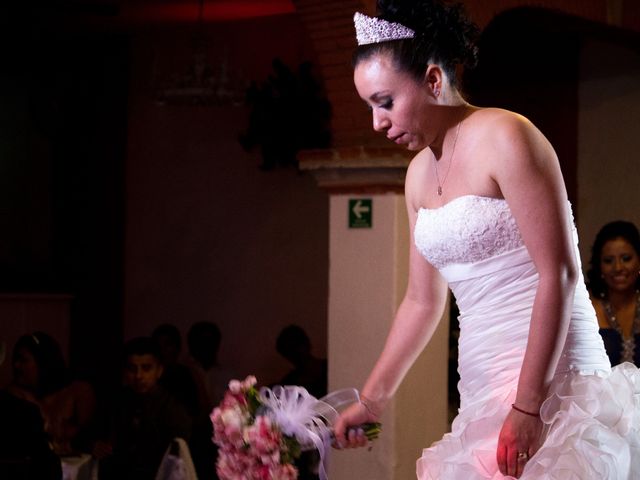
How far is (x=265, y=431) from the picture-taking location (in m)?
2.48

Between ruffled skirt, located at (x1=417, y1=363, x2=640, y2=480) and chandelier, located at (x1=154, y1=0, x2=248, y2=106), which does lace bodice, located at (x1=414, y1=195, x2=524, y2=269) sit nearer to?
ruffled skirt, located at (x1=417, y1=363, x2=640, y2=480)

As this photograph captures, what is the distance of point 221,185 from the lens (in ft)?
31.9

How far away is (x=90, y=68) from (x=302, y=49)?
7.45 feet

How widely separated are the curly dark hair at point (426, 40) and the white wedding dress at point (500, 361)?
0.30 metres

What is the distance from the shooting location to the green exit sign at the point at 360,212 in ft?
19.2

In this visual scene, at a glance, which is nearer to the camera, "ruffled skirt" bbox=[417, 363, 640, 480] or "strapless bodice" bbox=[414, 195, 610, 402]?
"ruffled skirt" bbox=[417, 363, 640, 480]

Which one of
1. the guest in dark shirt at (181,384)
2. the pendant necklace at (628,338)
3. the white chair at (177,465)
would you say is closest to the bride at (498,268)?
the pendant necklace at (628,338)

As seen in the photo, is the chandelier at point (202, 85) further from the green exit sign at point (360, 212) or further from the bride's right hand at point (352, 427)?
the bride's right hand at point (352, 427)

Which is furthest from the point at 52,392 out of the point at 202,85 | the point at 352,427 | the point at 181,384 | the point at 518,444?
the point at 518,444

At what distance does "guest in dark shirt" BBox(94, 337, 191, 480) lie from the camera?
5594 millimetres

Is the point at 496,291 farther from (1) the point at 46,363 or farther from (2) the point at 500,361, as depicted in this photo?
(1) the point at 46,363

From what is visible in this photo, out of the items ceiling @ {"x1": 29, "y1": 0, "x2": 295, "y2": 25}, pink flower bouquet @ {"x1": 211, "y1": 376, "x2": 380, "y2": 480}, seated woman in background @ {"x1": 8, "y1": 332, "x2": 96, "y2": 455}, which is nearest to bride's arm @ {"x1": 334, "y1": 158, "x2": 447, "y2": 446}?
pink flower bouquet @ {"x1": 211, "y1": 376, "x2": 380, "y2": 480}

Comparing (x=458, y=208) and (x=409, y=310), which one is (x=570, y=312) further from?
(x=409, y=310)

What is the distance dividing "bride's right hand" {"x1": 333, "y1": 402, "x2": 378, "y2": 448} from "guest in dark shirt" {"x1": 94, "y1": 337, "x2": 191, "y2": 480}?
2.99m
